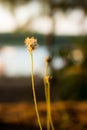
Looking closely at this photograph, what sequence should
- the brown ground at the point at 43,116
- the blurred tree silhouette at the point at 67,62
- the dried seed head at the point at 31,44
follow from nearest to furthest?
the dried seed head at the point at 31,44 → the brown ground at the point at 43,116 → the blurred tree silhouette at the point at 67,62

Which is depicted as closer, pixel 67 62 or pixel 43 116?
pixel 43 116

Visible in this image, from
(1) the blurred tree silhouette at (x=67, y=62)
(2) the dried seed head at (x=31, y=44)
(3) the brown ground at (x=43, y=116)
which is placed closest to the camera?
(2) the dried seed head at (x=31, y=44)

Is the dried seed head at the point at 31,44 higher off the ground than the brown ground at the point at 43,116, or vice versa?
the dried seed head at the point at 31,44

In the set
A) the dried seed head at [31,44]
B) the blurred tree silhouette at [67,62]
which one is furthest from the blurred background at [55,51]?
the dried seed head at [31,44]

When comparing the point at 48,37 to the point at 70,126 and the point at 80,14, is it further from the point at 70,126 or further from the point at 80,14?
the point at 70,126

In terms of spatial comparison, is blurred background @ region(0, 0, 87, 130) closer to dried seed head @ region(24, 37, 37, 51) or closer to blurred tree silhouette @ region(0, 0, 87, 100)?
blurred tree silhouette @ region(0, 0, 87, 100)

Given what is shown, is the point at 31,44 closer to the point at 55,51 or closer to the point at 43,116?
the point at 43,116

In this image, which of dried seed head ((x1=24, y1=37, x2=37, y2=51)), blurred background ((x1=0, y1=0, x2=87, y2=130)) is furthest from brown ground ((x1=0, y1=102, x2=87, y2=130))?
dried seed head ((x1=24, y1=37, x2=37, y2=51))

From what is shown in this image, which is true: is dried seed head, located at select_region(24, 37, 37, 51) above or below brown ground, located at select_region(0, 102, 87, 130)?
above

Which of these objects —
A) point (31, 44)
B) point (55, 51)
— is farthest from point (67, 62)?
point (31, 44)

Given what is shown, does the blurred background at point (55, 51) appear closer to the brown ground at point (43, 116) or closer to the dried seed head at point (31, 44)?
the brown ground at point (43, 116)

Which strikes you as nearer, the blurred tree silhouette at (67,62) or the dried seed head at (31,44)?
the dried seed head at (31,44)
